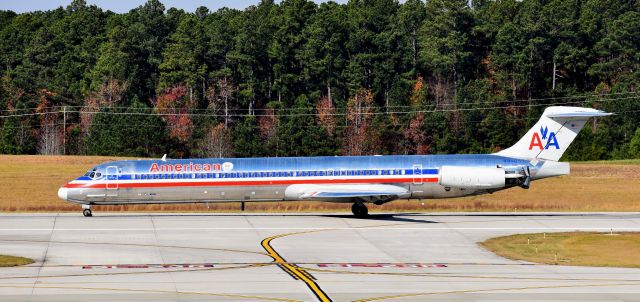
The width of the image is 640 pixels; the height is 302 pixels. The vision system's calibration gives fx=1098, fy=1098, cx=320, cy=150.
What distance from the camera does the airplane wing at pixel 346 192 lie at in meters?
55.8

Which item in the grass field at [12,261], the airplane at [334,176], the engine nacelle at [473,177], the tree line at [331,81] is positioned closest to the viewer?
the grass field at [12,261]

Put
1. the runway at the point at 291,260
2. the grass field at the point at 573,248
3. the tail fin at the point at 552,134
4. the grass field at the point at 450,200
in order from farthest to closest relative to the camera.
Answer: the grass field at the point at 450,200 → the tail fin at the point at 552,134 → the grass field at the point at 573,248 → the runway at the point at 291,260

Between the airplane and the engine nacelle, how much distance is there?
0.17 ft

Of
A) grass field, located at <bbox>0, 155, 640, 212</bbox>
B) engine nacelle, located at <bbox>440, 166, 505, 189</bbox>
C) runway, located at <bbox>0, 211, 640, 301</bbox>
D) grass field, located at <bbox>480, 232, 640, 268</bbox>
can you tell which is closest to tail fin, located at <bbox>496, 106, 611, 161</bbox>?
engine nacelle, located at <bbox>440, 166, 505, 189</bbox>

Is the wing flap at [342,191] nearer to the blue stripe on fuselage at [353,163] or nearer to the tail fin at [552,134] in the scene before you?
the blue stripe on fuselage at [353,163]

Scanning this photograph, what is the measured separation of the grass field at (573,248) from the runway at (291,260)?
3.89 ft

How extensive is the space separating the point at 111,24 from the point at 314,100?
4269cm

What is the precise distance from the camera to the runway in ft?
102

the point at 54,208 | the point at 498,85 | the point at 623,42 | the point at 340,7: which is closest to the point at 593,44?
the point at 623,42

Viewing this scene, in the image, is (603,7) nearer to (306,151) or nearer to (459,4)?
(459,4)

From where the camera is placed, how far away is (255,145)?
12862 cm

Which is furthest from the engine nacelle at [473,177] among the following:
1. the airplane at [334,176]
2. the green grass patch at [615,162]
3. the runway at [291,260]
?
the green grass patch at [615,162]

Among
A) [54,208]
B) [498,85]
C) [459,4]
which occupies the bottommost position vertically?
[54,208]

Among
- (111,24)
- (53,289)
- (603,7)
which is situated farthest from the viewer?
(111,24)
